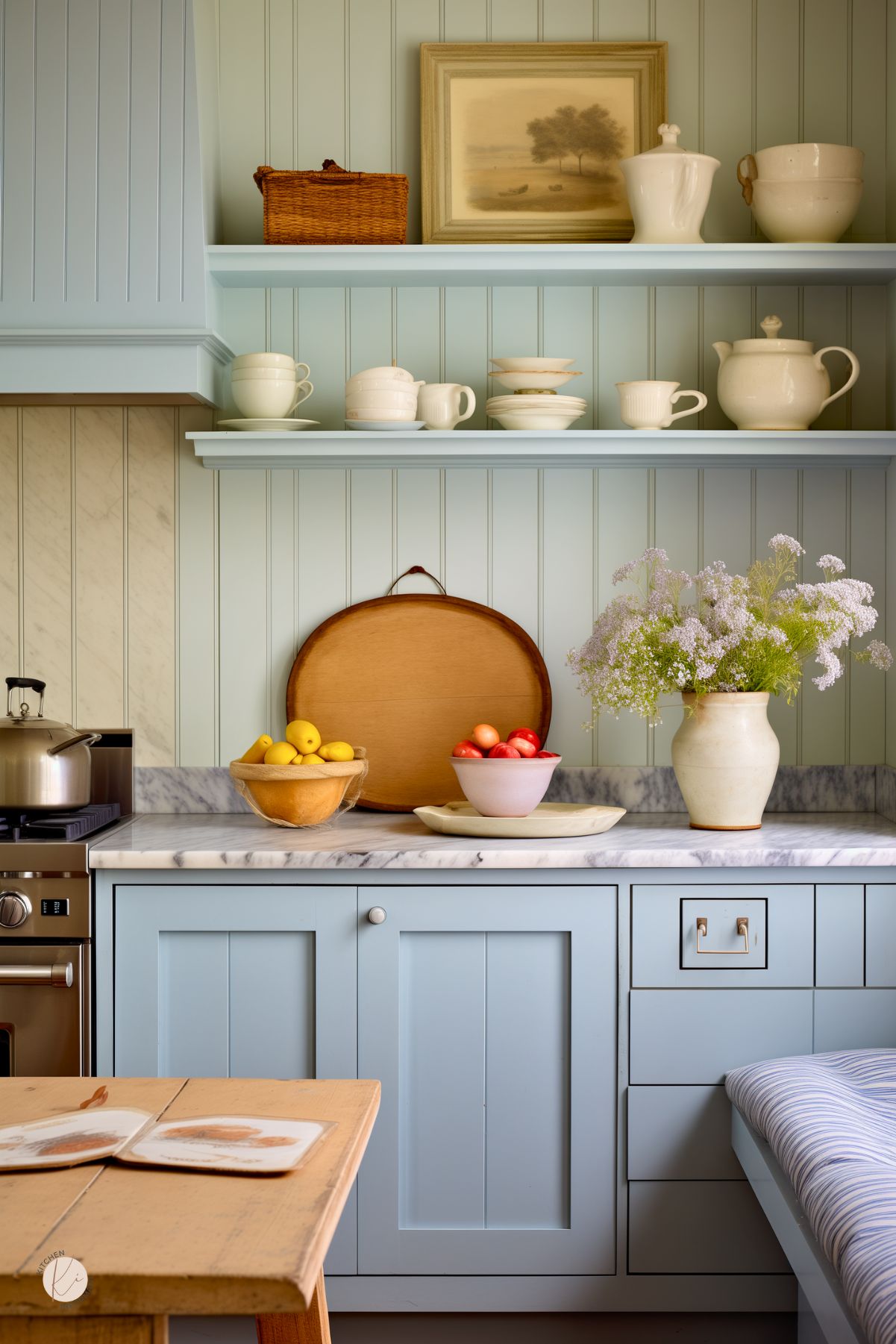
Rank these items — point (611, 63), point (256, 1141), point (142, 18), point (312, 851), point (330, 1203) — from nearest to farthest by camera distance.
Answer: point (330, 1203)
point (256, 1141)
point (312, 851)
point (142, 18)
point (611, 63)

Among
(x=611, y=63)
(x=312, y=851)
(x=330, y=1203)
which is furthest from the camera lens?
A: (x=611, y=63)

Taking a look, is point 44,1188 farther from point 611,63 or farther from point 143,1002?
point 611,63

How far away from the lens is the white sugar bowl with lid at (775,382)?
2672 mm

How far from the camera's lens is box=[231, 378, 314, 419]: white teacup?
2.68 m

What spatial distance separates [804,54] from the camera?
9.30 ft

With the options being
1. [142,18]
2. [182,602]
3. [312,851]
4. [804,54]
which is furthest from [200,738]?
[804,54]

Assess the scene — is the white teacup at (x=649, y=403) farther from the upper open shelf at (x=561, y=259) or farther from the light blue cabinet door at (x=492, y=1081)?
the light blue cabinet door at (x=492, y=1081)

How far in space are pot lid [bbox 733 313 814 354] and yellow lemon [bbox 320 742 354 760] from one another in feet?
3.92

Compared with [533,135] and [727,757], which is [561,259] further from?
[727,757]

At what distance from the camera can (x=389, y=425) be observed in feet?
8.64

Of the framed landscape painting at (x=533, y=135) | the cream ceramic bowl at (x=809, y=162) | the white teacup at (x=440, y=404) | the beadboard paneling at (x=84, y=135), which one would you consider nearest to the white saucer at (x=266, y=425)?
the white teacup at (x=440, y=404)

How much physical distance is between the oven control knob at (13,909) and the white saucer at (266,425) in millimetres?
1056

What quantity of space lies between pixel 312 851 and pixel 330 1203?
4.09ft

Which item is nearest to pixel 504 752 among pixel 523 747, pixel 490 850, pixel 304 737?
pixel 523 747
